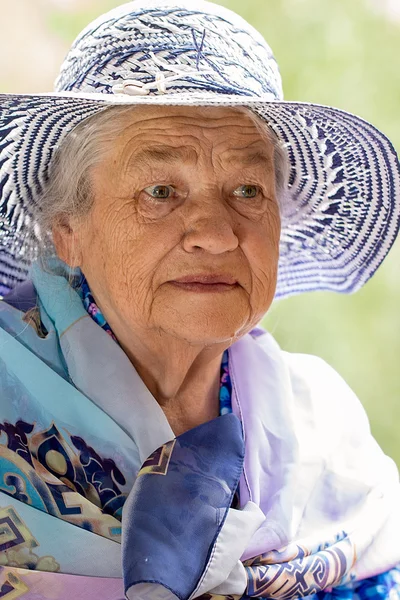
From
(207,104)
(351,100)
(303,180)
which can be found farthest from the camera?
(351,100)

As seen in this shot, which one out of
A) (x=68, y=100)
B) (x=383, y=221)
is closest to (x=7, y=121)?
(x=68, y=100)

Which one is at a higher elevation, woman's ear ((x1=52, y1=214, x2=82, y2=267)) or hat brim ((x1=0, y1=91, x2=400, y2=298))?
hat brim ((x1=0, y1=91, x2=400, y2=298))

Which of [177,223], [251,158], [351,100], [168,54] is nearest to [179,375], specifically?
[177,223]

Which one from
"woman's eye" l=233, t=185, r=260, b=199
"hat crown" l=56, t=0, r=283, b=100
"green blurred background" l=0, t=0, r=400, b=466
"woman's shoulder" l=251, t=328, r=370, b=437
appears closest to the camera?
"hat crown" l=56, t=0, r=283, b=100

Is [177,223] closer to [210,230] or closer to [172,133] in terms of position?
[210,230]

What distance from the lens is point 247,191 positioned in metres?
2.01

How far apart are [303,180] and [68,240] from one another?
0.74m

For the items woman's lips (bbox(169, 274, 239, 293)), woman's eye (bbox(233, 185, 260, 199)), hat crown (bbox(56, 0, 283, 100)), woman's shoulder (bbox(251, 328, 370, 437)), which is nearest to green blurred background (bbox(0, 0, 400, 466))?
woman's shoulder (bbox(251, 328, 370, 437))

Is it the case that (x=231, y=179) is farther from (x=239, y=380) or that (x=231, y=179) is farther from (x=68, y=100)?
(x=239, y=380)

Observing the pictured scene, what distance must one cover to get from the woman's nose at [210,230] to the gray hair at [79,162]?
26cm

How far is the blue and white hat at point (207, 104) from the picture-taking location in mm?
1746

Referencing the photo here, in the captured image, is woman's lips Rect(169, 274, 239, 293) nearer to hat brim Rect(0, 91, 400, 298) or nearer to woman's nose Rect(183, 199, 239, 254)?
woman's nose Rect(183, 199, 239, 254)

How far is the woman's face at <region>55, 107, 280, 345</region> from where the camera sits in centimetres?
186

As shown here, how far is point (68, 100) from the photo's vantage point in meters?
1.74
